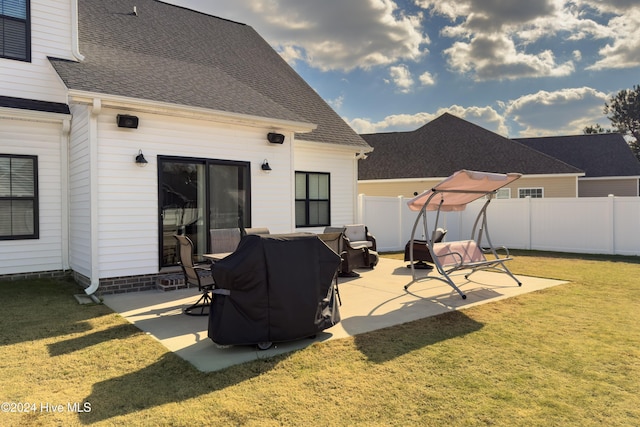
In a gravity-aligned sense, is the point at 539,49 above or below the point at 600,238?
above

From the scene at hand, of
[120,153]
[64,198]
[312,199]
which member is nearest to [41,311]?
[120,153]

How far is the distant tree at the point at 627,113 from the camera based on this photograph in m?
41.5

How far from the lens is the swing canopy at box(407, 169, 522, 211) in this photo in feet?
21.0

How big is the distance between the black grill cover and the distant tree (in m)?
51.2

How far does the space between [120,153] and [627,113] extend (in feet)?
170

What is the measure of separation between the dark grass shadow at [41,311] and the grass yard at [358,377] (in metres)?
0.04

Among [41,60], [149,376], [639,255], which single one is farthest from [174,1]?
[639,255]

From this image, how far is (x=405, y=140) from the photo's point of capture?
24359 mm

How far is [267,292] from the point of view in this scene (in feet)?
13.6

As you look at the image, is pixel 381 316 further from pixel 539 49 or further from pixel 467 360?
pixel 539 49

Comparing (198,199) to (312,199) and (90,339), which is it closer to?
(90,339)

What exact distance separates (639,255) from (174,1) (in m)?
17.1

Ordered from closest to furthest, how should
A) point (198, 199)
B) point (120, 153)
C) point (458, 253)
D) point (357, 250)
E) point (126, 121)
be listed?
1. point (126, 121)
2. point (120, 153)
3. point (458, 253)
4. point (198, 199)
5. point (357, 250)

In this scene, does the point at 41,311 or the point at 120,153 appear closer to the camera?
the point at 41,311
